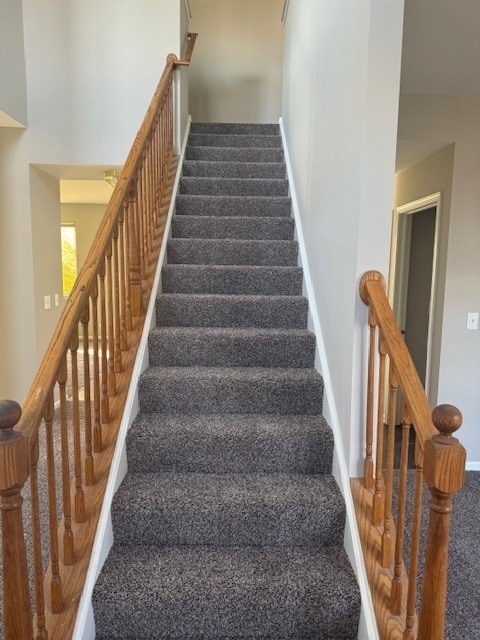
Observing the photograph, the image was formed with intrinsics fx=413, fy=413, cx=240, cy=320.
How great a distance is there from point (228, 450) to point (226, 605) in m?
0.57

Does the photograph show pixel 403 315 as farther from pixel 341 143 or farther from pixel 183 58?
pixel 183 58

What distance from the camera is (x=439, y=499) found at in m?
0.97

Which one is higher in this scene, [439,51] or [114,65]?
[114,65]

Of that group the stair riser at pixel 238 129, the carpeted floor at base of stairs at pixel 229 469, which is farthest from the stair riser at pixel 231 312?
the stair riser at pixel 238 129

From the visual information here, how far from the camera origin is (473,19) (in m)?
1.89

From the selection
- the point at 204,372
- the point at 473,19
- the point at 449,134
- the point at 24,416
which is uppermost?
the point at 473,19

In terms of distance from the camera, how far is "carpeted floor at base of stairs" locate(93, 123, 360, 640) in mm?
1389

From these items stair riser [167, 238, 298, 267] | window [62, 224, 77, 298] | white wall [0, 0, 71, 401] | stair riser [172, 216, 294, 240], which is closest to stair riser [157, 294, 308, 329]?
stair riser [167, 238, 298, 267]

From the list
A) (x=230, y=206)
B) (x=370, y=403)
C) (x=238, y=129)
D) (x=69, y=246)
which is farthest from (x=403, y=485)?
(x=69, y=246)

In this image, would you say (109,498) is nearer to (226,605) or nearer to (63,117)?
(226,605)

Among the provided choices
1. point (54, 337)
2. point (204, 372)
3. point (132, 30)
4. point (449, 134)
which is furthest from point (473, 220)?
point (132, 30)

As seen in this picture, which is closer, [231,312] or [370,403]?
[370,403]

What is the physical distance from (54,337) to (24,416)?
285 mm

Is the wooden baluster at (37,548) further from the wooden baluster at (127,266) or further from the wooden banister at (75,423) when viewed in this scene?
the wooden baluster at (127,266)
